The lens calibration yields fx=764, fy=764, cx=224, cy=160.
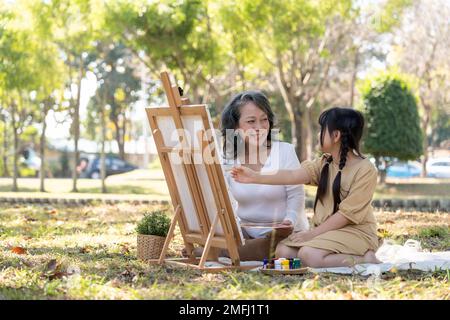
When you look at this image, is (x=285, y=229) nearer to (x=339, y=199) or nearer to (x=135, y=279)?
(x=339, y=199)

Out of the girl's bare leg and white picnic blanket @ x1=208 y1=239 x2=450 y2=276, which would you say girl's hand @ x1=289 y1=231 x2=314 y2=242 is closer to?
the girl's bare leg

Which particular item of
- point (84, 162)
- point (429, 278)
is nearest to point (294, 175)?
point (429, 278)

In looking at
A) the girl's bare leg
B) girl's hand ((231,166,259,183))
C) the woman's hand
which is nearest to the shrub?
the woman's hand

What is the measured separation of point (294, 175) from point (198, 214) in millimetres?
751

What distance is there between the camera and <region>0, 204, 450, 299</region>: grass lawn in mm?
4184

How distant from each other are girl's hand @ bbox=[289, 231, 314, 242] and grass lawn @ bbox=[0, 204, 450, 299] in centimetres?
52

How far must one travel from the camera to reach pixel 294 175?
5.55 m

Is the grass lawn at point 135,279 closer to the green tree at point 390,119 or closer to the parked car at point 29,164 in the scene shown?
the green tree at point 390,119

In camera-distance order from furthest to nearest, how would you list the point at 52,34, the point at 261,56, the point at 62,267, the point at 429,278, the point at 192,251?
the point at 261,56, the point at 52,34, the point at 192,251, the point at 62,267, the point at 429,278

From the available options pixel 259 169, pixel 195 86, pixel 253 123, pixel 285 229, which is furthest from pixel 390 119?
pixel 285 229

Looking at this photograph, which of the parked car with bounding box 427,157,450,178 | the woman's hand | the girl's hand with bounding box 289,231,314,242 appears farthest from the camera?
the parked car with bounding box 427,157,450,178

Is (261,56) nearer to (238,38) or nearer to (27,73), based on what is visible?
(238,38)

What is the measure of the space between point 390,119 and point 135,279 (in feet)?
46.6

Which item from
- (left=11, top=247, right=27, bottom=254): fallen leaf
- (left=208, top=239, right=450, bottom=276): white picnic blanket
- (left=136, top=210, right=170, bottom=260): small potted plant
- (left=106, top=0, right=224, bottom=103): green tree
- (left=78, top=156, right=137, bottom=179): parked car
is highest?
(left=106, top=0, right=224, bottom=103): green tree
